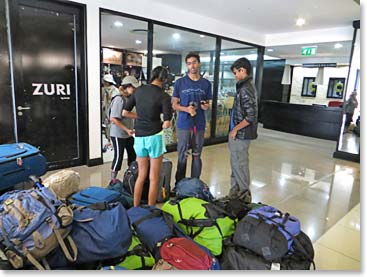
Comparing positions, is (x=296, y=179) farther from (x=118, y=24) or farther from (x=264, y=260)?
(x=118, y=24)

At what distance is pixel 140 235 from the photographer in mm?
1757

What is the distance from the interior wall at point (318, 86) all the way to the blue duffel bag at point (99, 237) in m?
10.5

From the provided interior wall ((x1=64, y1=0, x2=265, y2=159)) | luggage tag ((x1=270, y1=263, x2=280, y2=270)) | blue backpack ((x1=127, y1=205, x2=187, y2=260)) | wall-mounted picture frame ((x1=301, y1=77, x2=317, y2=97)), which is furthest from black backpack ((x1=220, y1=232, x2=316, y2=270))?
wall-mounted picture frame ((x1=301, y1=77, x2=317, y2=97))

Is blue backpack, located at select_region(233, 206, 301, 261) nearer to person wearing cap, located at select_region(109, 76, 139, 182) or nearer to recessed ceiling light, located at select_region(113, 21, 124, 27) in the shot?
person wearing cap, located at select_region(109, 76, 139, 182)

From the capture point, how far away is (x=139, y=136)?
2.38 m

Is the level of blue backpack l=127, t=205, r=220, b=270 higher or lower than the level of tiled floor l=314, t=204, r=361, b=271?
higher

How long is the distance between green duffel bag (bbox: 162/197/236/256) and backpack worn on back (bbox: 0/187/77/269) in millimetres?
823

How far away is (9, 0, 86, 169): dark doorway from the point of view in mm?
3355

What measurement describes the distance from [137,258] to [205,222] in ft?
1.81

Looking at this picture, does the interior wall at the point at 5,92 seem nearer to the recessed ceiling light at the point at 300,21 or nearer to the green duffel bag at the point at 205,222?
the green duffel bag at the point at 205,222

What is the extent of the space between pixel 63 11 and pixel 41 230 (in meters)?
3.26

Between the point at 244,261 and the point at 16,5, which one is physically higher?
the point at 16,5

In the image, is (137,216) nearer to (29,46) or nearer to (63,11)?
(29,46)

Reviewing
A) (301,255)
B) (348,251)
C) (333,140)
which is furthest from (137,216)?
(333,140)
